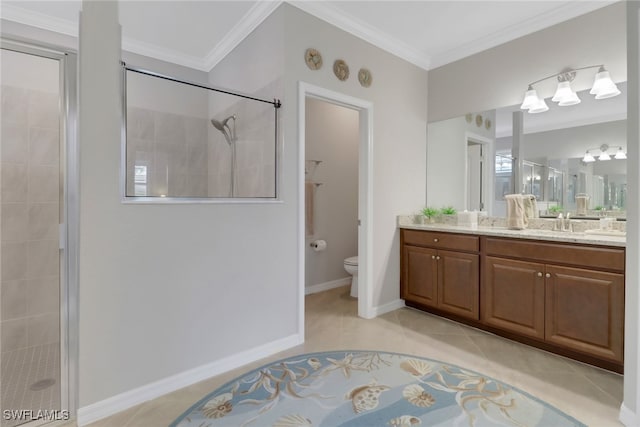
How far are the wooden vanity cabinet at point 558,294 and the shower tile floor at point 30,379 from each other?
9.92 ft

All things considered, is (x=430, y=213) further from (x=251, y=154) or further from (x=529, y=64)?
(x=251, y=154)

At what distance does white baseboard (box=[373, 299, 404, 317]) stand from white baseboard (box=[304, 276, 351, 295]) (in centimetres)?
105

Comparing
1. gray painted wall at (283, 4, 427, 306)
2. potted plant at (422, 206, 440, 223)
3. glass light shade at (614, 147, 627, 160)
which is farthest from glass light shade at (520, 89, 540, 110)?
potted plant at (422, 206, 440, 223)

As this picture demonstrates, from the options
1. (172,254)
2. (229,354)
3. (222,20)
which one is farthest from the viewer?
(222,20)

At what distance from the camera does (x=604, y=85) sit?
2322 millimetres

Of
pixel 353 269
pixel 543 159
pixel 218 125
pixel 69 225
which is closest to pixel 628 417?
pixel 543 159

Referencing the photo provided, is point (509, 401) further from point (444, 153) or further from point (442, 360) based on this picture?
point (444, 153)

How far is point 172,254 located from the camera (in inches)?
74.8

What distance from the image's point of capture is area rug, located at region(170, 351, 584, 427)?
1.62 metres

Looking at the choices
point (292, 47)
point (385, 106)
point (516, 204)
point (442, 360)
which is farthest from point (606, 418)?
point (292, 47)

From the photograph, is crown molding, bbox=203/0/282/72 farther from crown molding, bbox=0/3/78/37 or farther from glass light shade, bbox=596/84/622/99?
glass light shade, bbox=596/84/622/99

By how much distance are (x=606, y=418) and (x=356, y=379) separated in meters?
1.32

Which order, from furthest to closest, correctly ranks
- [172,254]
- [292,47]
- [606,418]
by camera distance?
[292,47] → [172,254] → [606,418]

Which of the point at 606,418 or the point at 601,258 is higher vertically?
the point at 601,258
